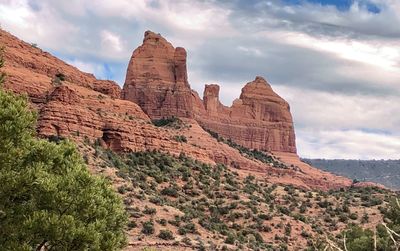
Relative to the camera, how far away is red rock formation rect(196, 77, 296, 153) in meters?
151

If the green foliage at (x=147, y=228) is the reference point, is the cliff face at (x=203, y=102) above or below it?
above

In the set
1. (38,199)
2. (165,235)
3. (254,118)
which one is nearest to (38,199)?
(38,199)

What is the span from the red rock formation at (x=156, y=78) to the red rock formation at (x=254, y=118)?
17.6 metres

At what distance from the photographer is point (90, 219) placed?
64.7 feet

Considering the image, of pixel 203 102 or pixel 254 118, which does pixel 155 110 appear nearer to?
pixel 203 102

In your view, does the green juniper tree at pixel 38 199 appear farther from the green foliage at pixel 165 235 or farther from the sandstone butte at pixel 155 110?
the green foliage at pixel 165 235

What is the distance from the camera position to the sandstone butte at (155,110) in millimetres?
68000

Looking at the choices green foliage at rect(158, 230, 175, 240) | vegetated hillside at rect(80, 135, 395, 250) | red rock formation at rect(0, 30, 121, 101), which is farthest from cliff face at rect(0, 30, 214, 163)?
green foliage at rect(158, 230, 175, 240)

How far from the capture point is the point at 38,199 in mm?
18828

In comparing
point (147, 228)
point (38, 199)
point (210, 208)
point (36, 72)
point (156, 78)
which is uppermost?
point (156, 78)

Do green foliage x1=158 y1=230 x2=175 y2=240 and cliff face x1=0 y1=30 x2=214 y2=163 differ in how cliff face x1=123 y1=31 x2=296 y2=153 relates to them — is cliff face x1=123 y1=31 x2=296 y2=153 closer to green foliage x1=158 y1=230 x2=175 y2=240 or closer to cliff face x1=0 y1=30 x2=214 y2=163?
cliff face x1=0 y1=30 x2=214 y2=163

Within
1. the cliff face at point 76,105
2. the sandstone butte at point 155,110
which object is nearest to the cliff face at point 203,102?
the sandstone butte at point 155,110

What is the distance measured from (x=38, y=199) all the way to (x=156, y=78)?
111 metres

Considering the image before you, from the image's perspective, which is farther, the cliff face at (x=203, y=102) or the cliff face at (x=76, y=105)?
the cliff face at (x=203, y=102)
